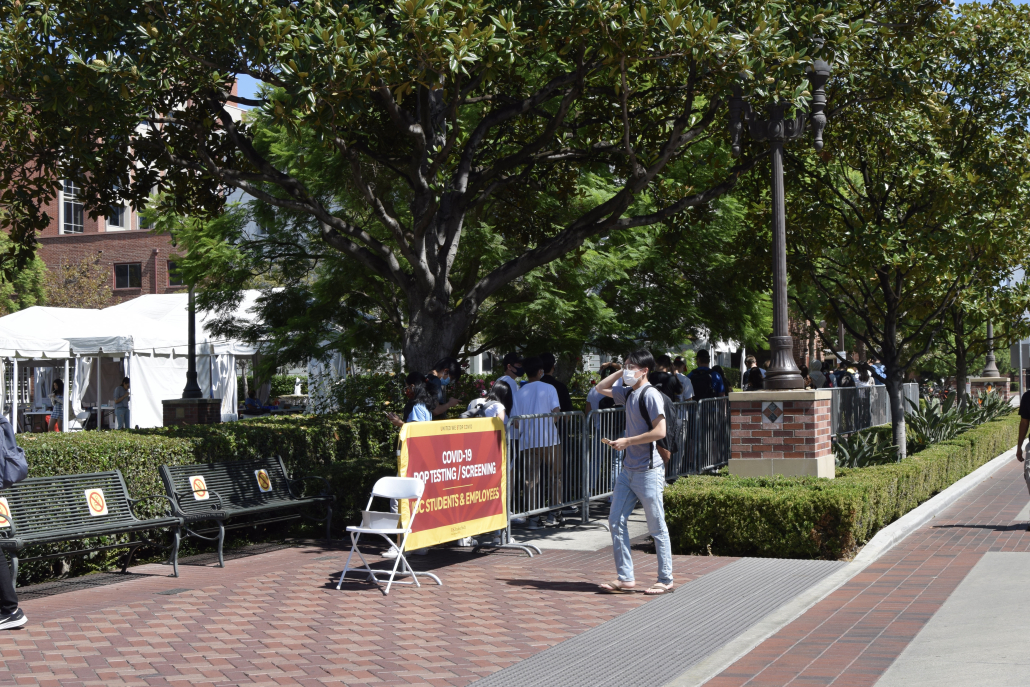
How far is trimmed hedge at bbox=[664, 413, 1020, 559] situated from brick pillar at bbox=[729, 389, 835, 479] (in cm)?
42

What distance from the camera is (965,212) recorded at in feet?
50.1

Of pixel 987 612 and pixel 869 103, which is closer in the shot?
pixel 987 612

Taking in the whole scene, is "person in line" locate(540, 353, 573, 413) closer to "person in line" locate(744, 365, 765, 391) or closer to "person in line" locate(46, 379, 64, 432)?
"person in line" locate(744, 365, 765, 391)

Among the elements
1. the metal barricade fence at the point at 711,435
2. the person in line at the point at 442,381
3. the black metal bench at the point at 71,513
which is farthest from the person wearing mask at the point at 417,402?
the metal barricade fence at the point at 711,435

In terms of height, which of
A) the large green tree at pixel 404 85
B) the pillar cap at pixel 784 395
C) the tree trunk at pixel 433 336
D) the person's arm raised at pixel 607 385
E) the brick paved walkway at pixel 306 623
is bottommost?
the brick paved walkway at pixel 306 623

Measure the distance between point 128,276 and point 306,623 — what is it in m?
50.7

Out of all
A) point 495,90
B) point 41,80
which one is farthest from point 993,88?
point 41,80

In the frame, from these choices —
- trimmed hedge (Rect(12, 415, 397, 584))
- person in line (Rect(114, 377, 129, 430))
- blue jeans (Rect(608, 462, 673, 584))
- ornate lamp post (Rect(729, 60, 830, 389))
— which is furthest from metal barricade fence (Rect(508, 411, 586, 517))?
person in line (Rect(114, 377, 129, 430))

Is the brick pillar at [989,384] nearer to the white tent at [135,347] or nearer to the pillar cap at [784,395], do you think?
the white tent at [135,347]

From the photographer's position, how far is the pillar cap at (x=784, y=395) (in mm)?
11250

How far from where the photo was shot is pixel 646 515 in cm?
841

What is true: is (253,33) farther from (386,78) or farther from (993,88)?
(993,88)

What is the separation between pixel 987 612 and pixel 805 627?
4.44ft

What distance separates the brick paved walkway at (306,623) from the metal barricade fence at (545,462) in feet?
Answer: 3.50
